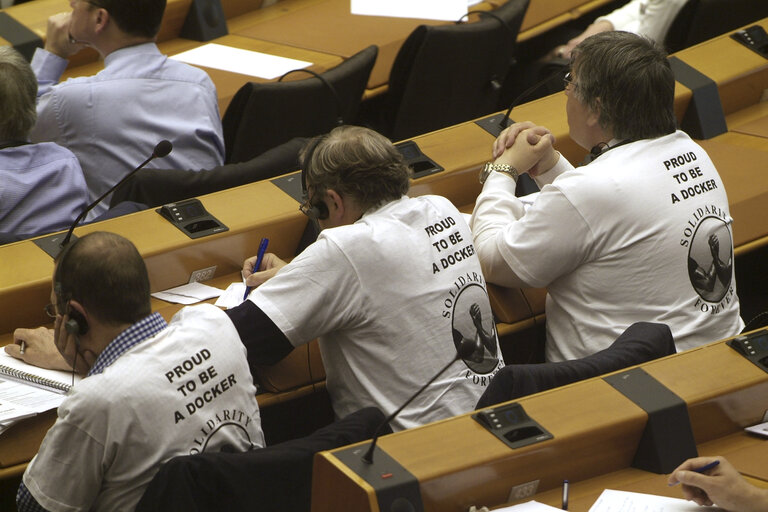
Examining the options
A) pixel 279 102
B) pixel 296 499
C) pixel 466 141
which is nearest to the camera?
pixel 296 499

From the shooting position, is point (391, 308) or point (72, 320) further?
point (391, 308)

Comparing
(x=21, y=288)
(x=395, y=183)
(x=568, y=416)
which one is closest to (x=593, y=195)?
(x=395, y=183)

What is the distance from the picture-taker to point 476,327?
236 cm

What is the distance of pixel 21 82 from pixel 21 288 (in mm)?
652

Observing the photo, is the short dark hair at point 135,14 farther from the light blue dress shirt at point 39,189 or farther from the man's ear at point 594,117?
the man's ear at point 594,117

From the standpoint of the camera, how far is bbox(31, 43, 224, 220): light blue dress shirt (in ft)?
10.7

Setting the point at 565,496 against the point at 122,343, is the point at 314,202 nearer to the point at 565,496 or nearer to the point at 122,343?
the point at 122,343

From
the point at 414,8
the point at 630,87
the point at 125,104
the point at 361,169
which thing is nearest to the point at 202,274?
the point at 361,169

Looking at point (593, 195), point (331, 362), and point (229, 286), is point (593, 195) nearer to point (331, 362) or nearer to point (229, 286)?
point (331, 362)

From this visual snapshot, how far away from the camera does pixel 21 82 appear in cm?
292

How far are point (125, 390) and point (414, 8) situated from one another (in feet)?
10.0

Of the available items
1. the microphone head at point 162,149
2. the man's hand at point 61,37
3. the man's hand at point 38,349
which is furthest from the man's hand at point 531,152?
the man's hand at point 61,37

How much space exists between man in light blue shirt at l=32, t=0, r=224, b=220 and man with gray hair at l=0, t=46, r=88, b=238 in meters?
0.28

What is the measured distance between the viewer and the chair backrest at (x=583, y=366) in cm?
208
